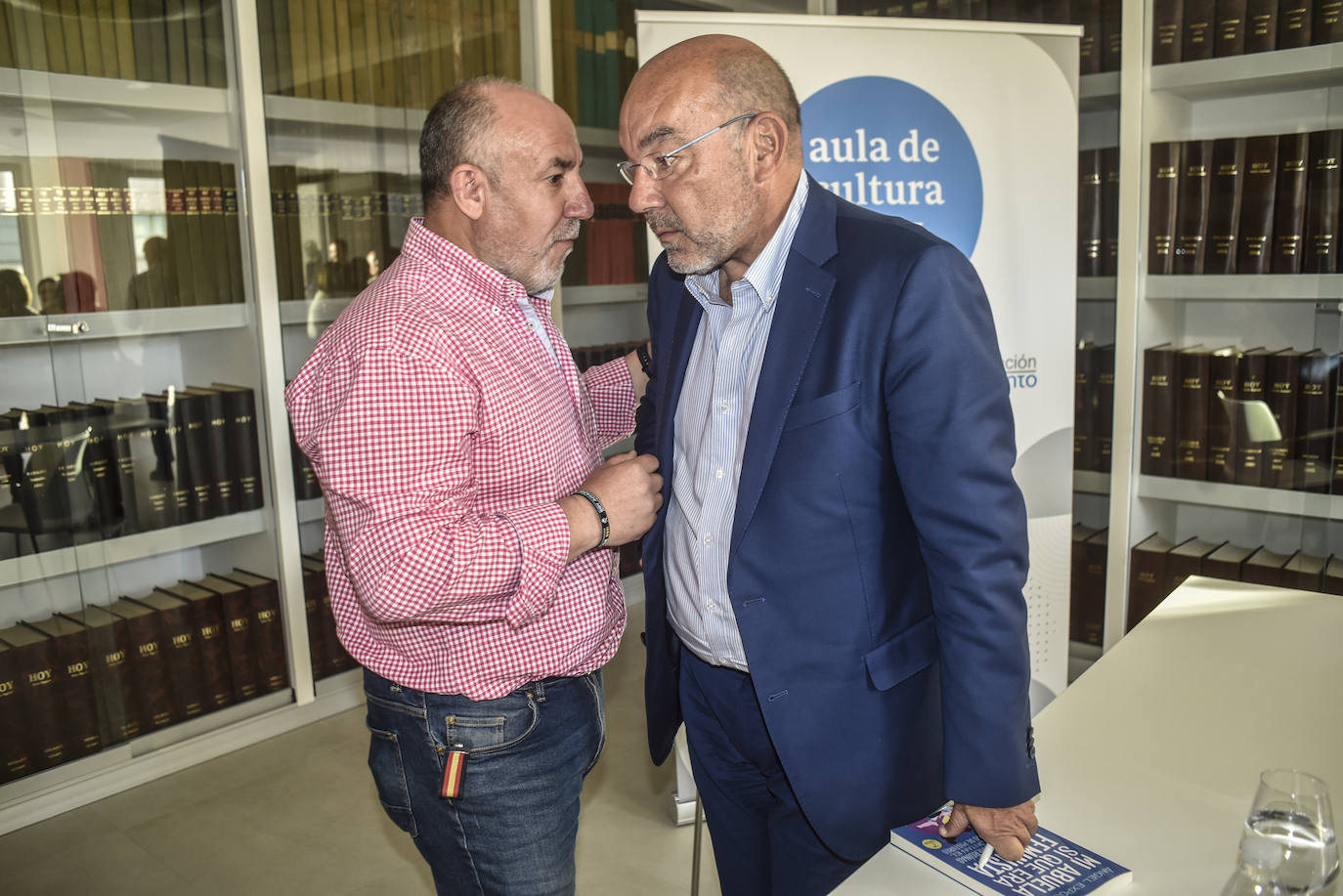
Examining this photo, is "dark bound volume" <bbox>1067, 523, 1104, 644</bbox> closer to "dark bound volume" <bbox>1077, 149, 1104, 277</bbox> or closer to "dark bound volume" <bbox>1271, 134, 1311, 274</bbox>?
"dark bound volume" <bbox>1077, 149, 1104, 277</bbox>

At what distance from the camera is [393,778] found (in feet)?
5.01

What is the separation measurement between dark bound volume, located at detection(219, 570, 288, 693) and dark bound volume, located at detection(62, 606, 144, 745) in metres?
0.37

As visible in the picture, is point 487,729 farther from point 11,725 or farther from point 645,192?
point 11,725

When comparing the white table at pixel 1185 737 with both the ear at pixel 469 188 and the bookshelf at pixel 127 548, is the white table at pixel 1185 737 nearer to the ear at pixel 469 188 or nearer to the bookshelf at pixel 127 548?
the ear at pixel 469 188

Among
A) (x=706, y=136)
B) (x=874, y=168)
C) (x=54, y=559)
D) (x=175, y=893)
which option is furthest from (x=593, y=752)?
(x=54, y=559)

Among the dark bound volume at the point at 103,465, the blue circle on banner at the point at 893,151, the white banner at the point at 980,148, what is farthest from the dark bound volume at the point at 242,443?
the blue circle on banner at the point at 893,151

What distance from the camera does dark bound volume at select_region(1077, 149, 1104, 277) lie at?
324 cm

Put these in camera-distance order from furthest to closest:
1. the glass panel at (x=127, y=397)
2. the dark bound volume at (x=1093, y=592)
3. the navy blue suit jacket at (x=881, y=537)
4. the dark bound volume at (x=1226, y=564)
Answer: the dark bound volume at (x=1093, y=592) < the dark bound volume at (x=1226, y=564) < the glass panel at (x=127, y=397) < the navy blue suit jacket at (x=881, y=537)

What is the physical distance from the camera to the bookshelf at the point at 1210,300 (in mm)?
2947

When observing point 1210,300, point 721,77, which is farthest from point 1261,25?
point 721,77

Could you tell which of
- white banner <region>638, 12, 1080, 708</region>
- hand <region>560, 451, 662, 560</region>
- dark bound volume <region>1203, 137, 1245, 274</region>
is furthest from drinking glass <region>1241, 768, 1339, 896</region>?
dark bound volume <region>1203, 137, 1245, 274</region>

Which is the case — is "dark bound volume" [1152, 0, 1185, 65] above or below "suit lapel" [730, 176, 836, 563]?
above

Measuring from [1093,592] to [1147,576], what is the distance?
0.61ft

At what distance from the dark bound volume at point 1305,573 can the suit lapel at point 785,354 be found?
248 cm
